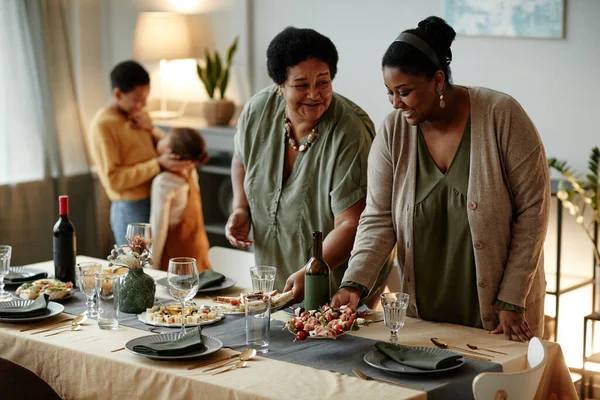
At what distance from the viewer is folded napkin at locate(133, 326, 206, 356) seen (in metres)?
2.25

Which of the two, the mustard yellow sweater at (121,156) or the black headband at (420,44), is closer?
the black headband at (420,44)

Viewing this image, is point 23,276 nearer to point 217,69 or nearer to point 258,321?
point 258,321

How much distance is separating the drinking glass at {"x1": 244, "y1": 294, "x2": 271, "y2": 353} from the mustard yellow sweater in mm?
2531

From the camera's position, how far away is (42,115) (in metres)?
5.45

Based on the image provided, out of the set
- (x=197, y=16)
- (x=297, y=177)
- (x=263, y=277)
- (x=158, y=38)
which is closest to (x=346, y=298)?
(x=263, y=277)

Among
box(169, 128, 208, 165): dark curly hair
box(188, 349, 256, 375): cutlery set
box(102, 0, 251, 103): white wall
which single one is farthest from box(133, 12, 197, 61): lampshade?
box(188, 349, 256, 375): cutlery set

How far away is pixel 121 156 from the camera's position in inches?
189

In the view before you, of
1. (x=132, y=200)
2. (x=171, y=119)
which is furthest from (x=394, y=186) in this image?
(x=171, y=119)

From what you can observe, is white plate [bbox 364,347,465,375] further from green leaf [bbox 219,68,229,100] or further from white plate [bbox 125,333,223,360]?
green leaf [bbox 219,68,229,100]

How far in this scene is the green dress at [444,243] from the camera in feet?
8.32

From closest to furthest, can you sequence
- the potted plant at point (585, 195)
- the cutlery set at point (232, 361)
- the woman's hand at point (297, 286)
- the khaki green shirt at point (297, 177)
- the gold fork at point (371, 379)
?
the gold fork at point (371, 379) → the cutlery set at point (232, 361) → the woman's hand at point (297, 286) → the khaki green shirt at point (297, 177) → the potted plant at point (585, 195)

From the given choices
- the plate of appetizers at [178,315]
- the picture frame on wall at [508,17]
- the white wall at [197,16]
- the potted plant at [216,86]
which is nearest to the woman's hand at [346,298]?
the plate of appetizers at [178,315]

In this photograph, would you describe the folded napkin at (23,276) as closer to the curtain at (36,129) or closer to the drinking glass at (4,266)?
the drinking glass at (4,266)

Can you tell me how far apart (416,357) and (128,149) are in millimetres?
2954
